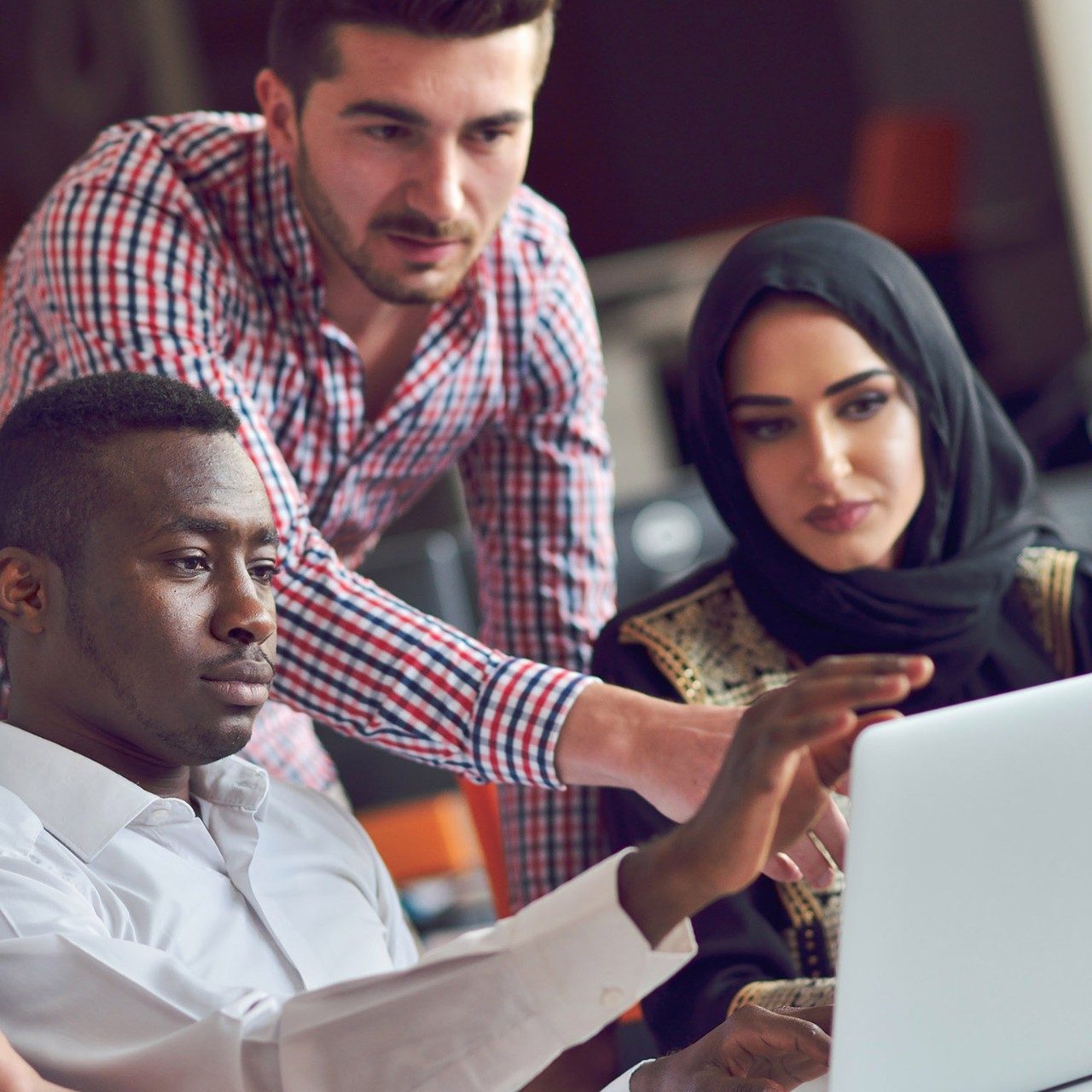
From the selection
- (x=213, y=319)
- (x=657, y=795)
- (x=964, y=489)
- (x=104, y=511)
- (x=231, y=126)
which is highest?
(x=231, y=126)

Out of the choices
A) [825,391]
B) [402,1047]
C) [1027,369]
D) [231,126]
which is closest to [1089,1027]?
[402,1047]

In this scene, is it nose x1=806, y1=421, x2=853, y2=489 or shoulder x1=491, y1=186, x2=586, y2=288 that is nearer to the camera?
nose x1=806, y1=421, x2=853, y2=489

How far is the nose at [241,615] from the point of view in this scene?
1.01m

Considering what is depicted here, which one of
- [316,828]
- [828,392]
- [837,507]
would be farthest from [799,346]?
[316,828]

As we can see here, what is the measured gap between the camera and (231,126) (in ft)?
5.11

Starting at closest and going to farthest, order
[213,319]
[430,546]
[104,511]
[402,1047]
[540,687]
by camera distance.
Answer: [402,1047]
[104,511]
[540,687]
[213,319]
[430,546]

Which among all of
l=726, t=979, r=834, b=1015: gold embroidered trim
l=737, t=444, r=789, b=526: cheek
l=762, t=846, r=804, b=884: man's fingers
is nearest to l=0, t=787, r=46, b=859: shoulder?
l=762, t=846, r=804, b=884: man's fingers

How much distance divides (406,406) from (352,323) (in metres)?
0.11

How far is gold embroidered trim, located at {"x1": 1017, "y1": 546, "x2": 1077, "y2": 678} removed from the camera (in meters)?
1.55

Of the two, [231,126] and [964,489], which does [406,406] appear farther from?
[964,489]

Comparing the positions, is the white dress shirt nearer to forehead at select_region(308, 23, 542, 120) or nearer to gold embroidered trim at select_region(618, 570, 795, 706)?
gold embroidered trim at select_region(618, 570, 795, 706)

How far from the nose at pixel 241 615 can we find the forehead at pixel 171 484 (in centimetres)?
4

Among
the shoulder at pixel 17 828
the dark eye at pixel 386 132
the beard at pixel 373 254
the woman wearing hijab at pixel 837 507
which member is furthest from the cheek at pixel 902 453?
the shoulder at pixel 17 828

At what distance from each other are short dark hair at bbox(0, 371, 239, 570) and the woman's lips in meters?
0.66
